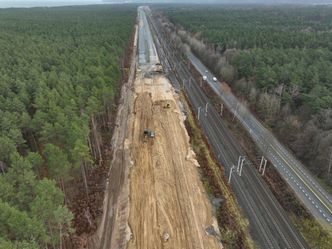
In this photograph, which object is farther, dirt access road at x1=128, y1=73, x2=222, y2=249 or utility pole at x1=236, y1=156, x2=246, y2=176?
utility pole at x1=236, y1=156, x2=246, y2=176

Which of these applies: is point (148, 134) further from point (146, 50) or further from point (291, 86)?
point (146, 50)

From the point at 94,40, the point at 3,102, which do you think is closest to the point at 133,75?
the point at 94,40

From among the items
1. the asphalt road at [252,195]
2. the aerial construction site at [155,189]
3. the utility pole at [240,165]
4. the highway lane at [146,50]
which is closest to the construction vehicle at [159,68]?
the highway lane at [146,50]

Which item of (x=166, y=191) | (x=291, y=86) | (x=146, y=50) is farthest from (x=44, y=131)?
(x=146, y=50)

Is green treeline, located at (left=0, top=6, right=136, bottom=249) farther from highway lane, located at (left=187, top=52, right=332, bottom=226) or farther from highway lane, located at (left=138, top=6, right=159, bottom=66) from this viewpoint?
highway lane, located at (left=187, top=52, right=332, bottom=226)

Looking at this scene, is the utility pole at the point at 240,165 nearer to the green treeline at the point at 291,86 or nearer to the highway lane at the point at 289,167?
the highway lane at the point at 289,167

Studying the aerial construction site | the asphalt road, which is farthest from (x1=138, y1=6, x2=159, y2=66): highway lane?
the asphalt road

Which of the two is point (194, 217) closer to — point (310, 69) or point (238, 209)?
point (238, 209)
